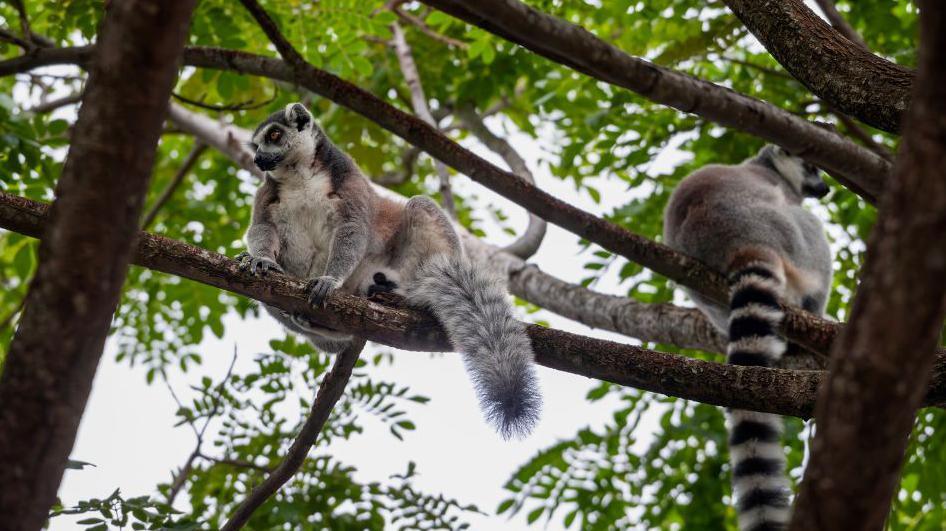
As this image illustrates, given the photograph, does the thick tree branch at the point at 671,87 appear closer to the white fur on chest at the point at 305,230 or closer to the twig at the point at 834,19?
the twig at the point at 834,19

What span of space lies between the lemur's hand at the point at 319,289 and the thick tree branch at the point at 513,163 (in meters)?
3.14

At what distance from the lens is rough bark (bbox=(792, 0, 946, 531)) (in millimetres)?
1784

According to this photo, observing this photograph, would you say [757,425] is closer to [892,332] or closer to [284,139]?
[284,139]

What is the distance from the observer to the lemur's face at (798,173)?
8.96 meters

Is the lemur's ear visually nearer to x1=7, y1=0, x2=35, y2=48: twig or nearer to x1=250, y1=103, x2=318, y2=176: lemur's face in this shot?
x1=250, y1=103, x2=318, y2=176: lemur's face

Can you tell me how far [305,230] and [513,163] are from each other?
3099 mm

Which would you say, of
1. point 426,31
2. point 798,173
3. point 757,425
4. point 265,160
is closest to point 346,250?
point 265,160

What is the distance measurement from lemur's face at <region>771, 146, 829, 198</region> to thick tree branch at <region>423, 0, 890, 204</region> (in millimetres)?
3957

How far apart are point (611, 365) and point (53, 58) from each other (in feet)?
14.2

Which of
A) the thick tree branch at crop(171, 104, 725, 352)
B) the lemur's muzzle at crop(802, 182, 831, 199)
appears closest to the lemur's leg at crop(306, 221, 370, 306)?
the thick tree branch at crop(171, 104, 725, 352)

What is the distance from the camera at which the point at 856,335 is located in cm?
187

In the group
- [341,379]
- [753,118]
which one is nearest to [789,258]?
[753,118]

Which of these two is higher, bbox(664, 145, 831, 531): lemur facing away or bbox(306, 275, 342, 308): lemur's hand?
bbox(664, 145, 831, 531): lemur facing away

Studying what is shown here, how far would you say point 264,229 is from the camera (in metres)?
5.76
